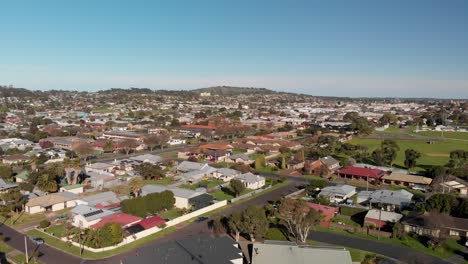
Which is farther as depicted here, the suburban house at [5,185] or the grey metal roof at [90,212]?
the suburban house at [5,185]

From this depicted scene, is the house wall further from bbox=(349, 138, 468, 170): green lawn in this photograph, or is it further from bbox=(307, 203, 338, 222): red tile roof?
bbox=(349, 138, 468, 170): green lawn

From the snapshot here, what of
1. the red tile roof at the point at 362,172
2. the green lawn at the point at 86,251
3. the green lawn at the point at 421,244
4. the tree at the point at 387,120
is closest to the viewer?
the green lawn at the point at 86,251

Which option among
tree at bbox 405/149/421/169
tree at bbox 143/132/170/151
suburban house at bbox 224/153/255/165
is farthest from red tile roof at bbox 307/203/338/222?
tree at bbox 143/132/170/151

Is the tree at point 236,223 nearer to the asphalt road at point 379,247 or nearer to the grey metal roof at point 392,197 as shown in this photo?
the asphalt road at point 379,247

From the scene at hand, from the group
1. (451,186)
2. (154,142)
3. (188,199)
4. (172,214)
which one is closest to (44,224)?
(172,214)

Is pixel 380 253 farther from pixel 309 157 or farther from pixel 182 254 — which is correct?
pixel 309 157

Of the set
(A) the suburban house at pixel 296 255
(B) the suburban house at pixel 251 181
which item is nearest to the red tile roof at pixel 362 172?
(B) the suburban house at pixel 251 181
